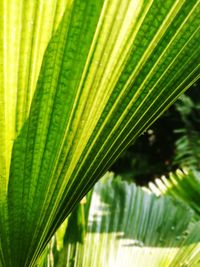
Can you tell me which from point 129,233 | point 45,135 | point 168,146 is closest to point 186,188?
point 129,233

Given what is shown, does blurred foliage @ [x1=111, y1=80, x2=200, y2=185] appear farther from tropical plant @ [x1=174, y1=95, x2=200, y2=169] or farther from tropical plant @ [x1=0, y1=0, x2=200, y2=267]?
tropical plant @ [x1=0, y1=0, x2=200, y2=267]

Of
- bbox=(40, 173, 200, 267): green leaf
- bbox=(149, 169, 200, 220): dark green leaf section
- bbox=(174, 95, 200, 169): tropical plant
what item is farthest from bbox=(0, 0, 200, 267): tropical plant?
bbox=(174, 95, 200, 169): tropical plant

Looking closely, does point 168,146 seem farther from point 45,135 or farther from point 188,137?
point 45,135

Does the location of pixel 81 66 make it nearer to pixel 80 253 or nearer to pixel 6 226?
pixel 6 226

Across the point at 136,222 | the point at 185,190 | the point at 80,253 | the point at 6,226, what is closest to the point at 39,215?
the point at 6,226

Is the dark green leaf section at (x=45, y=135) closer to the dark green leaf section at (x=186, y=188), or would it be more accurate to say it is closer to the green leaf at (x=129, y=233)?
the green leaf at (x=129, y=233)

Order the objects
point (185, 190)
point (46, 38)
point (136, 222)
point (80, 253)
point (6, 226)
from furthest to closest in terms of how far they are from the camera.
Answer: point (185, 190)
point (136, 222)
point (80, 253)
point (6, 226)
point (46, 38)
